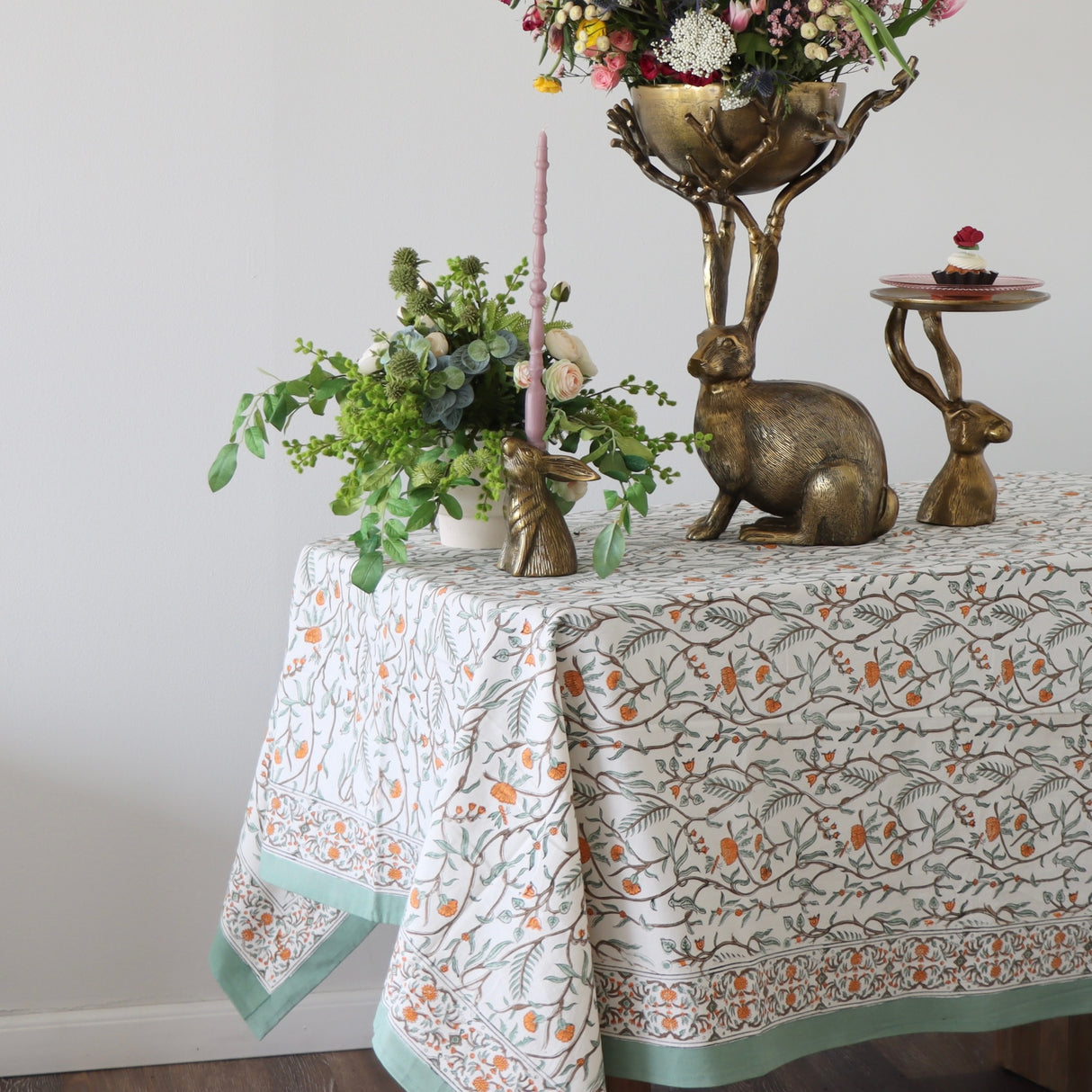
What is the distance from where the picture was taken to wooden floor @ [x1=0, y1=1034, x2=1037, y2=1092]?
1.92m

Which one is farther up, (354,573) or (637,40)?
(637,40)

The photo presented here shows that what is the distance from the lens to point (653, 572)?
1244mm

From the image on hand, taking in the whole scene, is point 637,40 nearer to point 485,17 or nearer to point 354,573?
point 354,573

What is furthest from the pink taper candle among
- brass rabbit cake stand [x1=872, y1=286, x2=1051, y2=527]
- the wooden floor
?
the wooden floor

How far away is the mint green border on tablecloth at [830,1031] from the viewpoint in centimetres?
109

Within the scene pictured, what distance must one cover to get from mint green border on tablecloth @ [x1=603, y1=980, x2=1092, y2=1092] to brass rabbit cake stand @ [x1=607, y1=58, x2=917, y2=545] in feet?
1.47

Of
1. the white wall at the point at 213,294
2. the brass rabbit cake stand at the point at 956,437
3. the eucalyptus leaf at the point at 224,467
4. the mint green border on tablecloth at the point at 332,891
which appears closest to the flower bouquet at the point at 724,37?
the brass rabbit cake stand at the point at 956,437

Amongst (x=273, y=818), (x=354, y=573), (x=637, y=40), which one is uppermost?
(x=637, y=40)

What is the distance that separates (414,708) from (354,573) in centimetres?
14

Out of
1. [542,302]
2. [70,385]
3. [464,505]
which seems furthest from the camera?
[70,385]

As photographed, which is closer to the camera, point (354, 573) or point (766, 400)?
point (354, 573)

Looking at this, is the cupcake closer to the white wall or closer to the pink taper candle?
the pink taper candle

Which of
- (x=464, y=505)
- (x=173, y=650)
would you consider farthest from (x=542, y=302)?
(x=173, y=650)

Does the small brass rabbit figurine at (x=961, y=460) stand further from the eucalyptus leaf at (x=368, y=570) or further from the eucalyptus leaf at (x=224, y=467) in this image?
the eucalyptus leaf at (x=224, y=467)
